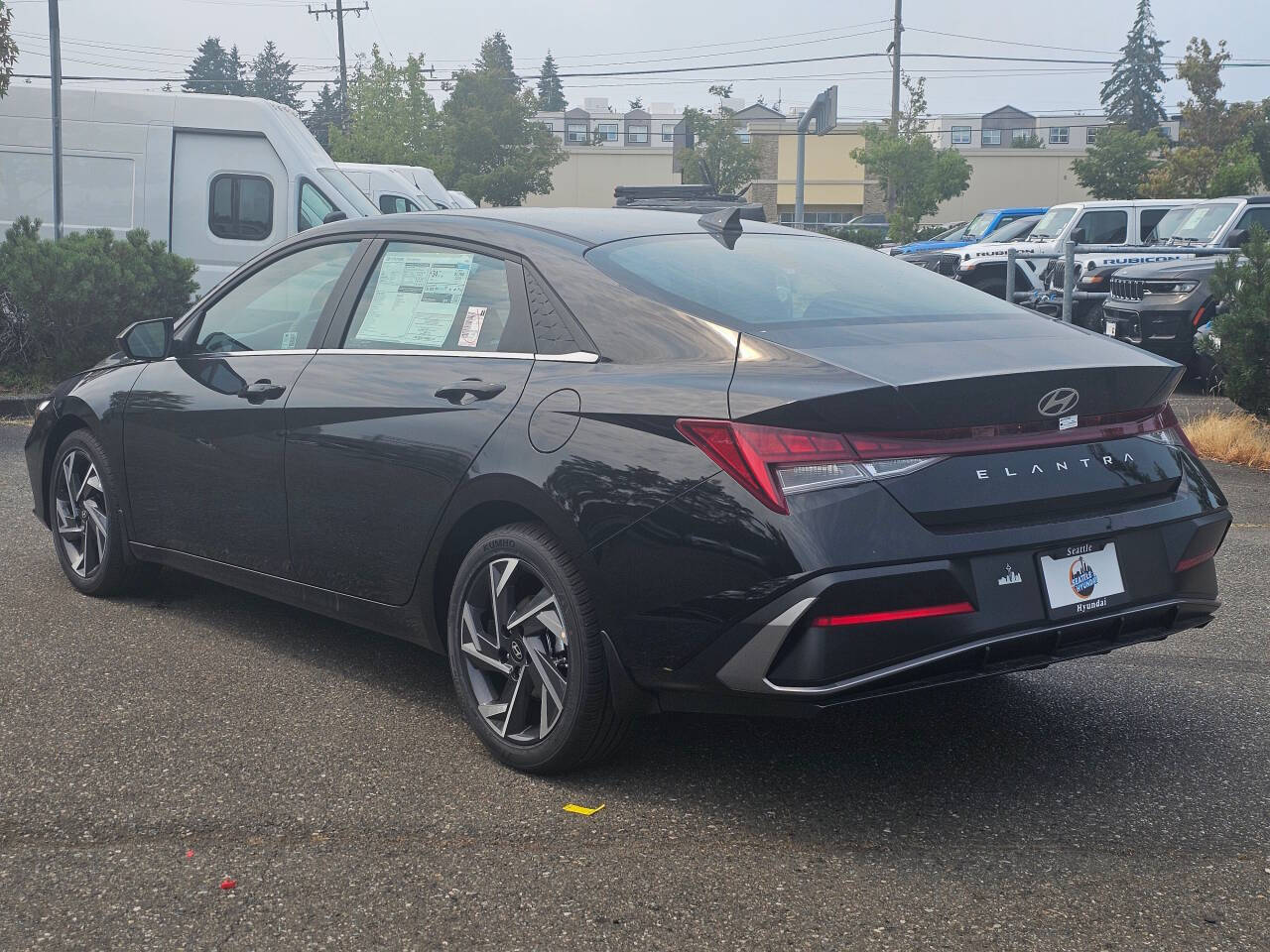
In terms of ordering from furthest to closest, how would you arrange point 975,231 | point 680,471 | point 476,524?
point 975,231 < point 476,524 < point 680,471

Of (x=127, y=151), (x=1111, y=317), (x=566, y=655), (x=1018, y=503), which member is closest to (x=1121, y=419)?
(x=1018, y=503)

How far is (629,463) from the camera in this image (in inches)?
142

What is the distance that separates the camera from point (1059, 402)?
359cm

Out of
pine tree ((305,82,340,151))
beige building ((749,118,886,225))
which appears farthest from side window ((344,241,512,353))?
pine tree ((305,82,340,151))

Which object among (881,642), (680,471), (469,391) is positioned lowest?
(881,642)

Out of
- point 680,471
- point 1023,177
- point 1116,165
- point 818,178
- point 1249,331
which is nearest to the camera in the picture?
point 680,471

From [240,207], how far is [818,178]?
63114 millimetres

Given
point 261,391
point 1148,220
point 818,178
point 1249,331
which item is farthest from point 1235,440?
point 818,178

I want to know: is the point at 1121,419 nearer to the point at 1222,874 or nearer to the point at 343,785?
the point at 1222,874

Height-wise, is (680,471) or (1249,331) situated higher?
(1249,331)

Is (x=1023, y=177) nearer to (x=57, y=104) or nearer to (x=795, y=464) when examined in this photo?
(x=57, y=104)

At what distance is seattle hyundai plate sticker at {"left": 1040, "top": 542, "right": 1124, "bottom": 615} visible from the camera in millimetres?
3508

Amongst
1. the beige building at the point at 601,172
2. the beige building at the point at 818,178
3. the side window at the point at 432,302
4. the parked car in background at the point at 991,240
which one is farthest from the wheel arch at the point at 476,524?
the beige building at the point at 601,172

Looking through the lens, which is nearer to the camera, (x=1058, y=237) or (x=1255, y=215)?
(x=1255, y=215)
